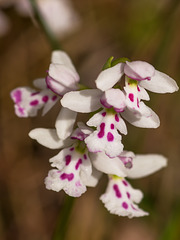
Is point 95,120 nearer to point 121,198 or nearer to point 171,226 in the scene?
point 121,198

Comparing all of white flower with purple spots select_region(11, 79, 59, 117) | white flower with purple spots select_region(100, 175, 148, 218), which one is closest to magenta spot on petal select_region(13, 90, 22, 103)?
white flower with purple spots select_region(11, 79, 59, 117)

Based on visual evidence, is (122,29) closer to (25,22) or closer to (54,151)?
(25,22)

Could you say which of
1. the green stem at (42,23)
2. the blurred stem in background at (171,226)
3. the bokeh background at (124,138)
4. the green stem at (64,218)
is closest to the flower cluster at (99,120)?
the green stem at (64,218)

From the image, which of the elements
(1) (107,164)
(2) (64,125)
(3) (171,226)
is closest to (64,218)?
(1) (107,164)

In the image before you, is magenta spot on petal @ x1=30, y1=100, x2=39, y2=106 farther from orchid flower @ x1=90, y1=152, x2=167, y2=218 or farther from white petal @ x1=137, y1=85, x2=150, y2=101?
white petal @ x1=137, y1=85, x2=150, y2=101

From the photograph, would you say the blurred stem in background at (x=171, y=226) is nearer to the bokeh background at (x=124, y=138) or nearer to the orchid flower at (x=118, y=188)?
the bokeh background at (x=124, y=138)

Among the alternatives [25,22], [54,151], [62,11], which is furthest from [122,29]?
[54,151]

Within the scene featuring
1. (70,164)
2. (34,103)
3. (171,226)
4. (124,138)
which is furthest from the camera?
A: (124,138)
